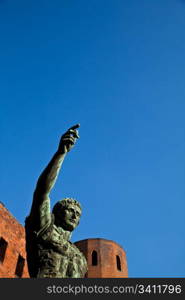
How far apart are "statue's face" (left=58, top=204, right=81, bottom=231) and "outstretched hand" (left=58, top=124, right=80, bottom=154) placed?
58 cm

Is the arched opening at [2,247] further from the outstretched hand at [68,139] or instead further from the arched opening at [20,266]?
the outstretched hand at [68,139]

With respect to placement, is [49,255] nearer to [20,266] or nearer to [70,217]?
[70,217]

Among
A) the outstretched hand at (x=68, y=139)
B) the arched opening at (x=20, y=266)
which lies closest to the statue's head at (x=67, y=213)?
the outstretched hand at (x=68, y=139)

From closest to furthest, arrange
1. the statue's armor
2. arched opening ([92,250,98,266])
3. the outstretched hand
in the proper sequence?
1. the statue's armor
2. the outstretched hand
3. arched opening ([92,250,98,266])

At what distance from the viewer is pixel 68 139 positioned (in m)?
3.29

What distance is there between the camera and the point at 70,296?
2572mm

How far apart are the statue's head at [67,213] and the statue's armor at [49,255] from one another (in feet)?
0.44

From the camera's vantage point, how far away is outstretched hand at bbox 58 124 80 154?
325 cm

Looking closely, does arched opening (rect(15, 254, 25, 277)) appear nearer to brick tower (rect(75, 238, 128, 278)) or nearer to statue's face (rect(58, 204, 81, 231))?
brick tower (rect(75, 238, 128, 278))

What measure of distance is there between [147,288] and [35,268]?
0.97m

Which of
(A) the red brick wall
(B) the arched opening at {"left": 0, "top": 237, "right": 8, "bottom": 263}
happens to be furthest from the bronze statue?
(B) the arched opening at {"left": 0, "top": 237, "right": 8, "bottom": 263}

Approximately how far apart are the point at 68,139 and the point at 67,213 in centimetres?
73

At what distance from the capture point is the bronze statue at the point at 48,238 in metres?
3.00

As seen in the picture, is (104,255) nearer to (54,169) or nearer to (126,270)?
(126,270)
